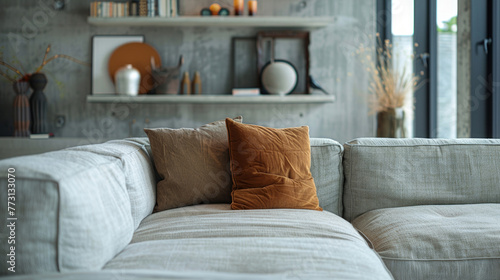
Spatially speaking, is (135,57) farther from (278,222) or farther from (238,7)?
(278,222)

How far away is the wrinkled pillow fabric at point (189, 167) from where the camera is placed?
1895 mm

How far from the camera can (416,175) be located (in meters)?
2.07

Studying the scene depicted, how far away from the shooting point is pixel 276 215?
65.3 inches

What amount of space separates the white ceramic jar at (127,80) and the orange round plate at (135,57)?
0.17 metres

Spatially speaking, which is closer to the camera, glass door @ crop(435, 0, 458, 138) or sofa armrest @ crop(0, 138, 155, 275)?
sofa armrest @ crop(0, 138, 155, 275)

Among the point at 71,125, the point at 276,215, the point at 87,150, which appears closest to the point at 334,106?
the point at 71,125

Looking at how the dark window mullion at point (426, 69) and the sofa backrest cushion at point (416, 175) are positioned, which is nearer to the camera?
the sofa backrest cushion at point (416, 175)

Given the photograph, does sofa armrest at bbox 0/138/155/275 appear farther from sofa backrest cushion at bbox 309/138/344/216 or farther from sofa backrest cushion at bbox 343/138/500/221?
sofa backrest cushion at bbox 343/138/500/221

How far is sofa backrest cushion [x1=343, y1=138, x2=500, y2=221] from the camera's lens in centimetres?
204

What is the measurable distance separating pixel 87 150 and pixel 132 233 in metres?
0.34

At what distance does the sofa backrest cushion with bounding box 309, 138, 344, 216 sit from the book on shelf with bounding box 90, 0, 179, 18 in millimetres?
2349

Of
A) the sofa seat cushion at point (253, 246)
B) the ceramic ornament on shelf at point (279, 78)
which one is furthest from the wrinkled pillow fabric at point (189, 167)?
the ceramic ornament on shelf at point (279, 78)

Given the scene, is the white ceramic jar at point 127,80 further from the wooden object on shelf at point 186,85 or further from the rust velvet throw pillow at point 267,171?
the rust velvet throw pillow at point 267,171

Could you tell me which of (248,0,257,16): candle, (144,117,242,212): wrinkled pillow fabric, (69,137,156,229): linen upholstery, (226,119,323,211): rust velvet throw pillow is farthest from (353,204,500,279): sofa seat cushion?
(248,0,257,16): candle
